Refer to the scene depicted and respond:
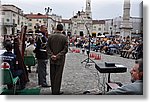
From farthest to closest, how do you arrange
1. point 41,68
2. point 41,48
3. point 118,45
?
1. point 118,45
2. point 41,68
3. point 41,48

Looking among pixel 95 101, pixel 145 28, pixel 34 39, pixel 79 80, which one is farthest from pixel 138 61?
pixel 34 39

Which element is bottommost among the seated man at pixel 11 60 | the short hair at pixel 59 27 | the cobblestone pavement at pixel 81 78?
the cobblestone pavement at pixel 81 78

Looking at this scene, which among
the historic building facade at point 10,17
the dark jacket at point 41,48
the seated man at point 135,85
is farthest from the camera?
the dark jacket at point 41,48

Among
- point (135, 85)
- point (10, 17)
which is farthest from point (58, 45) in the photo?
point (135, 85)

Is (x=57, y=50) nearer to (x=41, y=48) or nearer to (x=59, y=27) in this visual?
(x=59, y=27)

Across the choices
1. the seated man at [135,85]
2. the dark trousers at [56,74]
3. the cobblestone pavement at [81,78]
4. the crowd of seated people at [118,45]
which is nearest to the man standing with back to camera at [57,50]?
the dark trousers at [56,74]

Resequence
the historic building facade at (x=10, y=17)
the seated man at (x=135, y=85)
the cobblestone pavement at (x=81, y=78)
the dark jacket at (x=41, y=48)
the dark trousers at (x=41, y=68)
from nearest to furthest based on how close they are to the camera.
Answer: the seated man at (x=135, y=85) < the historic building facade at (x=10, y=17) < the cobblestone pavement at (x=81, y=78) < the dark jacket at (x=41, y=48) < the dark trousers at (x=41, y=68)

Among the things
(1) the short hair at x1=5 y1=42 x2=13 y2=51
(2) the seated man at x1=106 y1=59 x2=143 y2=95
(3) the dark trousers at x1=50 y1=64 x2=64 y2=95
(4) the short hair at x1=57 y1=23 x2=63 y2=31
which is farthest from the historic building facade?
(2) the seated man at x1=106 y1=59 x2=143 y2=95

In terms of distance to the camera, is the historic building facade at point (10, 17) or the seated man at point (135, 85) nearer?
the seated man at point (135, 85)

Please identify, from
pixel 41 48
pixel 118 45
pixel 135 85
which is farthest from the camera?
pixel 118 45

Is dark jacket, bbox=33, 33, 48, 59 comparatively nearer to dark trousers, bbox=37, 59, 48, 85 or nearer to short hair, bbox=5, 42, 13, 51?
dark trousers, bbox=37, 59, 48, 85

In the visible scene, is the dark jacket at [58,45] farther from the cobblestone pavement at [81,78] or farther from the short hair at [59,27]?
the cobblestone pavement at [81,78]

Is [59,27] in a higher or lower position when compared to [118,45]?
higher

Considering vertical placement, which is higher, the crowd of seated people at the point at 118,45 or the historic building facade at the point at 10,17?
the historic building facade at the point at 10,17
